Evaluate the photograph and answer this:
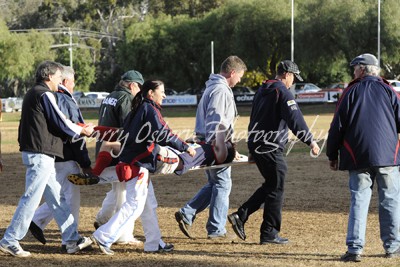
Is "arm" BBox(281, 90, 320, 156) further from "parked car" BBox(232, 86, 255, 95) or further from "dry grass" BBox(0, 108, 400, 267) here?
"parked car" BBox(232, 86, 255, 95)

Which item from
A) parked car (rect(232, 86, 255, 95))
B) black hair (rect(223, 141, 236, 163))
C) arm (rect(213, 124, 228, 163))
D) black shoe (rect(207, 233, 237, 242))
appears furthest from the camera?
parked car (rect(232, 86, 255, 95))

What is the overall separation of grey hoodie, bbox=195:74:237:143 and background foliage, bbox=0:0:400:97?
57.0 m

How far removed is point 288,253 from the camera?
903 cm

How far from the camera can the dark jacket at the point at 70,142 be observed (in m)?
9.23

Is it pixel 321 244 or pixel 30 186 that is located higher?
pixel 30 186

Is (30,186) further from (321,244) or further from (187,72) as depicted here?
(187,72)

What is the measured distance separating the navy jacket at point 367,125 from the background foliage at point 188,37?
190 feet

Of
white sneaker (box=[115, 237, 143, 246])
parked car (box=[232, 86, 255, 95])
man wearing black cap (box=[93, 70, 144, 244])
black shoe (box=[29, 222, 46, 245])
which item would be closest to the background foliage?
parked car (box=[232, 86, 255, 95])

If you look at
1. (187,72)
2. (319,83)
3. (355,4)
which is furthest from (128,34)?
(355,4)

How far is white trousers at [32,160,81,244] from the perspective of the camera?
936cm

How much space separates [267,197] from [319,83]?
7400 centimetres

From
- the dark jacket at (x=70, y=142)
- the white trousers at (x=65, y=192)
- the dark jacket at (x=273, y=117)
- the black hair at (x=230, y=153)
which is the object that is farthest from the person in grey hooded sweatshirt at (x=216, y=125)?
the dark jacket at (x=70, y=142)

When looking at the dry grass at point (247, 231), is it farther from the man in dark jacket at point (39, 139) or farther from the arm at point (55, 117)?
the arm at point (55, 117)

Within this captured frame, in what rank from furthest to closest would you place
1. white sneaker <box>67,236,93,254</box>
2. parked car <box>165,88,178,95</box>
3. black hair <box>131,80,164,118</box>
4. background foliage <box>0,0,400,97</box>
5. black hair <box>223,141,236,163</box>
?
parked car <box>165,88,178,95</box>, background foliage <box>0,0,400,97</box>, black hair <box>223,141,236,163</box>, white sneaker <box>67,236,93,254</box>, black hair <box>131,80,164,118</box>
